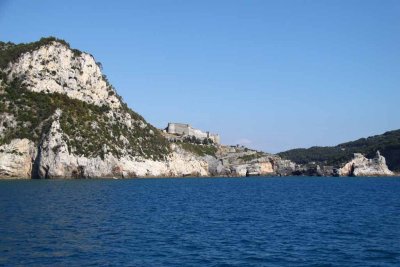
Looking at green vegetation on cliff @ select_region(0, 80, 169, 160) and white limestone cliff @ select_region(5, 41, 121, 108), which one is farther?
white limestone cliff @ select_region(5, 41, 121, 108)

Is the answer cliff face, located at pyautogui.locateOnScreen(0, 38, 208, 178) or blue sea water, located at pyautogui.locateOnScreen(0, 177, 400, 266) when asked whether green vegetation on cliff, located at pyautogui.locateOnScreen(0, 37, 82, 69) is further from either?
blue sea water, located at pyautogui.locateOnScreen(0, 177, 400, 266)

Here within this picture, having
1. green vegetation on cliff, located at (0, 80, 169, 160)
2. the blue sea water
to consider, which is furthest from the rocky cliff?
the blue sea water

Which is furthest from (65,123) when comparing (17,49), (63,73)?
(17,49)

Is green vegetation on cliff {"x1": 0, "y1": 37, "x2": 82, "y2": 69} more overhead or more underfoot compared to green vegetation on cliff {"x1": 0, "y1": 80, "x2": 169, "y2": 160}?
more overhead

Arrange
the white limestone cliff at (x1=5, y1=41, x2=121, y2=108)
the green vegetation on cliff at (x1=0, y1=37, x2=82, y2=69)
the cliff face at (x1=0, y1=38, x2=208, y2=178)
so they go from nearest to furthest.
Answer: the cliff face at (x1=0, y1=38, x2=208, y2=178)
the white limestone cliff at (x1=5, y1=41, x2=121, y2=108)
the green vegetation on cliff at (x1=0, y1=37, x2=82, y2=69)

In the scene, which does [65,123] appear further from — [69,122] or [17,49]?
[17,49]

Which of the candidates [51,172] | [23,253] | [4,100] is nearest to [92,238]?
[23,253]

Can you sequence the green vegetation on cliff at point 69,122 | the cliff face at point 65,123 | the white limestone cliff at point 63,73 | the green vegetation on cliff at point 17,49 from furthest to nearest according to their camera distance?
1. the green vegetation on cliff at point 17,49
2. the white limestone cliff at point 63,73
3. the green vegetation on cliff at point 69,122
4. the cliff face at point 65,123

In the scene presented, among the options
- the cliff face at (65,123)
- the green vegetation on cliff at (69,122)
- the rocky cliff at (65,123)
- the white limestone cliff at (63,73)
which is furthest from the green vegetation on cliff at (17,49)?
the green vegetation on cliff at (69,122)

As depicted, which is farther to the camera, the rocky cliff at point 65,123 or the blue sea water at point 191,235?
the rocky cliff at point 65,123

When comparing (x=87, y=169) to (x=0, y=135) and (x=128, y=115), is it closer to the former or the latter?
(x=0, y=135)

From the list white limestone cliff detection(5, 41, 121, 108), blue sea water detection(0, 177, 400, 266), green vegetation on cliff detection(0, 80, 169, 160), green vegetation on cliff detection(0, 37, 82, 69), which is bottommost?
blue sea water detection(0, 177, 400, 266)

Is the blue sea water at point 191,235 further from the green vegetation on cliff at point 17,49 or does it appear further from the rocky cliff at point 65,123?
the green vegetation on cliff at point 17,49

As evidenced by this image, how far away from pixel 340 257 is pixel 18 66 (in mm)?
118399
